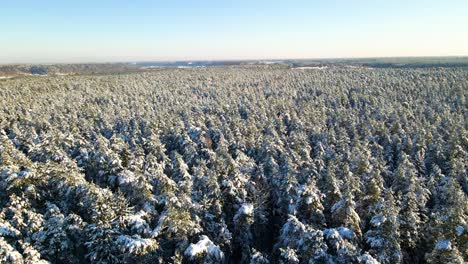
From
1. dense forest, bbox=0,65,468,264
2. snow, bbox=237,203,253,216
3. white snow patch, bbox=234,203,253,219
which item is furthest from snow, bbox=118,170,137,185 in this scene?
snow, bbox=237,203,253,216

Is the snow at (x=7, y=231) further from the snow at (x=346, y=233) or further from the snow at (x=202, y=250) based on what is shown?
the snow at (x=346, y=233)

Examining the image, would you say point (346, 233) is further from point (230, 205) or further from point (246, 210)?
point (230, 205)

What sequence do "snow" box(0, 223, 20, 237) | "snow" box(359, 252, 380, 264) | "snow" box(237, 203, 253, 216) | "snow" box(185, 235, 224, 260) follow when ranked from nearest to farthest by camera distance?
"snow" box(359, 252, 380, 264) < "snow" box(0, 223, 20, 237) < "snow" box(185, 235, 224, 260) < "snow" box(237, 203, 253, 216)

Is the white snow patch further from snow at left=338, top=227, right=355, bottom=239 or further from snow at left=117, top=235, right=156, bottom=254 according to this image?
snow at left=117, top=235, right=156, bottom=254

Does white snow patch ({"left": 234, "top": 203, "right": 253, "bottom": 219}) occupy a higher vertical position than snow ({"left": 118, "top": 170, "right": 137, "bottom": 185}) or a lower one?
lower

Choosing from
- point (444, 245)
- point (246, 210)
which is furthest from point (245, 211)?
point (444, 245)

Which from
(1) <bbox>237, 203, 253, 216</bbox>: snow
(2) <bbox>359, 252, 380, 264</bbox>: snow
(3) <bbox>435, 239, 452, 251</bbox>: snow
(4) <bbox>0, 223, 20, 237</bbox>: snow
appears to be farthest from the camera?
(1) <bbox>237, 203, 253, 216</bbox>: snow

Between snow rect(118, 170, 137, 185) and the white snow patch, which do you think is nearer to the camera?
the white snow patch

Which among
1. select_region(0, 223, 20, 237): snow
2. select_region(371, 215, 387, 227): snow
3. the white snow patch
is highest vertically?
select_region(0, 223, 20, 237): snow

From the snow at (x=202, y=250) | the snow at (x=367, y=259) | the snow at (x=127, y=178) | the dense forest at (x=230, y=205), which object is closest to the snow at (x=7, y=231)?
the dense forest at (x=230, y=205)
